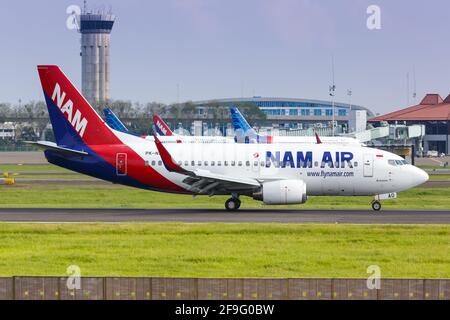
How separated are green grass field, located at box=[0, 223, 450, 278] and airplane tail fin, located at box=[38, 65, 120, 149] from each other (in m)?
11.8

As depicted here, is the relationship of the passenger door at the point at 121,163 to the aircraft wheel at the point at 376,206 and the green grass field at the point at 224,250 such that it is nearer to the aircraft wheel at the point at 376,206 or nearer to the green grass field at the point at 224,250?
the green grass field at the point at 224,250

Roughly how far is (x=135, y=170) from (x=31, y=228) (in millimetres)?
12451

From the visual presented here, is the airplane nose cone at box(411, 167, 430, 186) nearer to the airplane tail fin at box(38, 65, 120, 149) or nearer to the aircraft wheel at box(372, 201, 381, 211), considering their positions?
the aircraft wheel at box(372, 201, 381, 211)

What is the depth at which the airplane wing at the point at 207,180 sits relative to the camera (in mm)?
51969

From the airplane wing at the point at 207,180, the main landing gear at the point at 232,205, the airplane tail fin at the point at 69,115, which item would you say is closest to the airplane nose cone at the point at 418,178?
the airplane wing at the point at 207,180

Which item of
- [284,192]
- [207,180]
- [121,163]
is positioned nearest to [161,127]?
[121,163]

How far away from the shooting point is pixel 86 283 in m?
23.0

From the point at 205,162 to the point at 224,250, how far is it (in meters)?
19.3

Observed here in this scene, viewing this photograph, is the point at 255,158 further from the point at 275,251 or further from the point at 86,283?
the point at 86,283

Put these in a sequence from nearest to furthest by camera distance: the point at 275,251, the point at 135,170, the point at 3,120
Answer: the point at 275,251 → the point at 135,170 → the point at 3,120

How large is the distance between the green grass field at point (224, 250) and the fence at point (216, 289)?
313 inches
